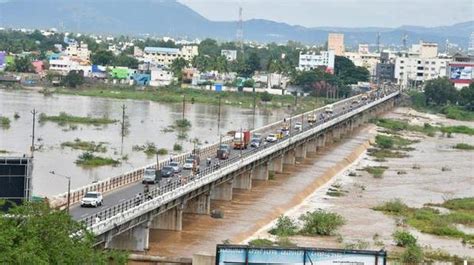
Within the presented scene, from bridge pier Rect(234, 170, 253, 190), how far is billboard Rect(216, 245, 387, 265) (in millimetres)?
26255

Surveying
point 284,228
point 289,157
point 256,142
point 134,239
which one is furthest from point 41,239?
point 289,157

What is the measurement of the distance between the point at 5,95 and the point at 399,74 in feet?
223

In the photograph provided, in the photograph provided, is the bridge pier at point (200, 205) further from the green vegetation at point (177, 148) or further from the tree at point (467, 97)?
the tree at point (467, 97)

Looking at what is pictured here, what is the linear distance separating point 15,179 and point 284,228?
12987mm

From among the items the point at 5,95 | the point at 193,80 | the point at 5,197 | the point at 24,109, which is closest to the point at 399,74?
the point at 193,80

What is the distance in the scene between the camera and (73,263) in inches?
750

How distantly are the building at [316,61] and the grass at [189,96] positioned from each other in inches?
1004

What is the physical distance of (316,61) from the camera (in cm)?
15212

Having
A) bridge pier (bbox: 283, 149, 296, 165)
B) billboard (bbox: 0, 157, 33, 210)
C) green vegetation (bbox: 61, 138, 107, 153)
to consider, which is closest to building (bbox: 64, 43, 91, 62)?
green vegetation (bbox: 61, 138, 107, 153)

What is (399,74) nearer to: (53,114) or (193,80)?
(193,80)

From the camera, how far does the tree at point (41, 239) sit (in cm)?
1773

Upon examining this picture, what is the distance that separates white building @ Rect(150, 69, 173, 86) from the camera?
12125 cm

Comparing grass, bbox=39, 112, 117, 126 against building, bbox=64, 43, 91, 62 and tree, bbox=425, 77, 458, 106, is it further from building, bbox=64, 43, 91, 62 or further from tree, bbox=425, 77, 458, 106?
building, bbox=64, 43, 91, 62

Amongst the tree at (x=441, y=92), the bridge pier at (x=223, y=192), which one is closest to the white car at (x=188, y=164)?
the bridge pier at (x=223, y=192)
